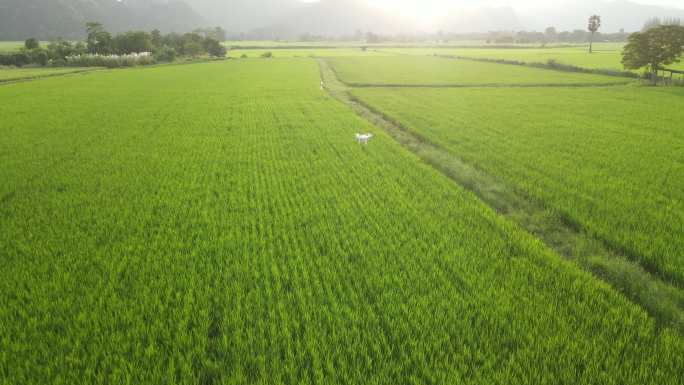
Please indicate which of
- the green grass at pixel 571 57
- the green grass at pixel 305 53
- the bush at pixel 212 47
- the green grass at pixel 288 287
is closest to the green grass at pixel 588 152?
the green grass at pixel 288 287

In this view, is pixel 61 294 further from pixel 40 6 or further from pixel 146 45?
pixel 40 6

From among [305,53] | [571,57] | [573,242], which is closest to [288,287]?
[573,242]

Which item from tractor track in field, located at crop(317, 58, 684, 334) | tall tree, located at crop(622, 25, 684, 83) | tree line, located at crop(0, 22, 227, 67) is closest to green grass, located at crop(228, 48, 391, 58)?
tree line, located at crop(0, 22, 227, 67)

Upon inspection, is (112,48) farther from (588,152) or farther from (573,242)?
(573,242)

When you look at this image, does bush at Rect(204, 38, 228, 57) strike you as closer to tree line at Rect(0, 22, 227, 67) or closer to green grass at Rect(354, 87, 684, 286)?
tree line at Rect(0, 22, 227, 67)

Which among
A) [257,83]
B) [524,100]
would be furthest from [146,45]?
[524,100]

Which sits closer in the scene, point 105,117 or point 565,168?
point 565,168

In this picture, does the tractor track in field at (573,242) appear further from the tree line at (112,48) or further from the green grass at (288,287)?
the tree line at (112,48)
